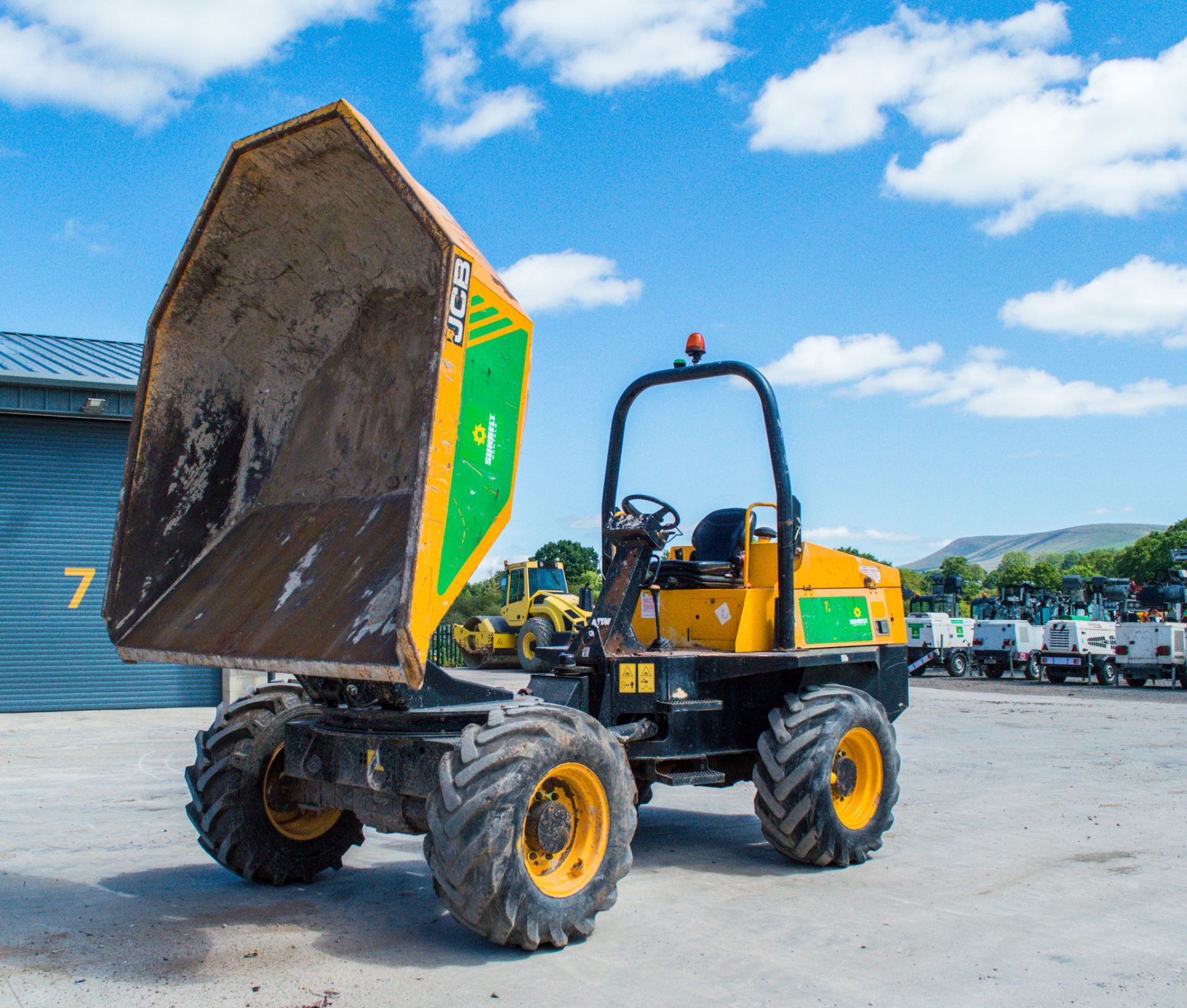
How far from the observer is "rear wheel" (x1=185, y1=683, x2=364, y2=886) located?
5484mm

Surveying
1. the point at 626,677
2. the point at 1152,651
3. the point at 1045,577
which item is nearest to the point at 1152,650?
the point at 1152,651

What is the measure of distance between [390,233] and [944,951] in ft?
13.7

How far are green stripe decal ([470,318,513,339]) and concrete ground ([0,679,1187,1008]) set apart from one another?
2.65m

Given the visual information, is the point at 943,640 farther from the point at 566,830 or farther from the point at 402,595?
the point at 402,595

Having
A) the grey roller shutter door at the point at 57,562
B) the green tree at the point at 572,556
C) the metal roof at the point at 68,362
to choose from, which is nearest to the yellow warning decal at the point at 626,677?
the metal roof at the point at 68,362

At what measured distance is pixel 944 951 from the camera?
4.58 meters

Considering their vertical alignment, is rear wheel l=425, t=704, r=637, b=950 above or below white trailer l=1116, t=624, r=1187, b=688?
below

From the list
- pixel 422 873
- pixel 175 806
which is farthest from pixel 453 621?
pixel 422 873

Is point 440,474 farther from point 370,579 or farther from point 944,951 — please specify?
point 944,951

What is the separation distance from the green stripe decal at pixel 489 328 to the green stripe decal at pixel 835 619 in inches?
118

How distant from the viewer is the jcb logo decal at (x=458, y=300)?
4453mm

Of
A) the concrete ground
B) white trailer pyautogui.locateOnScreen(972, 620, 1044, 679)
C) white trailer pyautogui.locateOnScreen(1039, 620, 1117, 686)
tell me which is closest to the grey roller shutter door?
the concrete ground

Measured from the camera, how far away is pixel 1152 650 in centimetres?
2558

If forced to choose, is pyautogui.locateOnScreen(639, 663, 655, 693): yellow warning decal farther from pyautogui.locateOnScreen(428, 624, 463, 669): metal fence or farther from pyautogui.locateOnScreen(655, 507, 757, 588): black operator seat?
pyautogui.locateOnScreen(428, 624, 463, 669): metal fence
